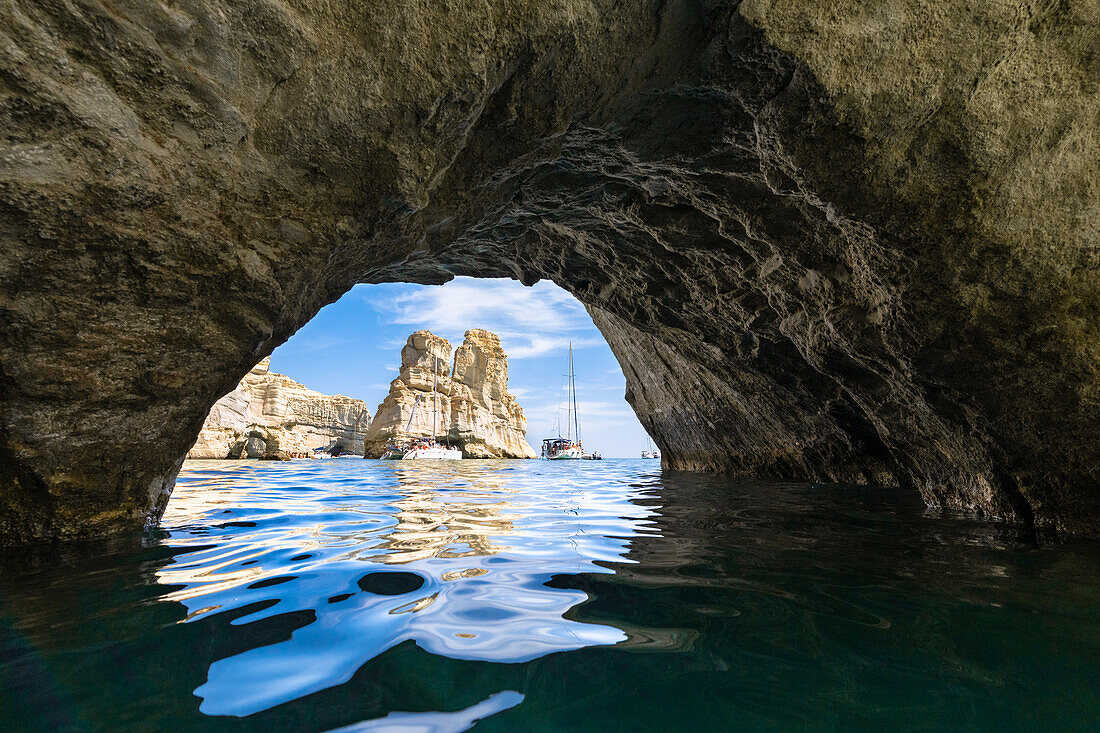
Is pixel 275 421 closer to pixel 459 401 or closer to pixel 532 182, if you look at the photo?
pixel 459 401

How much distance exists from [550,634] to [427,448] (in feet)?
112

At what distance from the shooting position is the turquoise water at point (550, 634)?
1.34 meters

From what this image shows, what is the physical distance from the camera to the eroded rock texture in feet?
6.60

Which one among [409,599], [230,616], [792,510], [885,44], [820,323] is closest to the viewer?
[230,616]

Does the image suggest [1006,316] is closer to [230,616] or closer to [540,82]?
[540,82]

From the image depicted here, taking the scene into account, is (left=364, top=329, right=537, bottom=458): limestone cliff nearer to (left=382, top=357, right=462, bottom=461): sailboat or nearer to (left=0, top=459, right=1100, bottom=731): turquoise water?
(left=382, top=357, right=462, bottom=461): sailboat

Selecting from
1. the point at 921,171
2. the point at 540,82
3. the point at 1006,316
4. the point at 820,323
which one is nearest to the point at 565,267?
the point at 820,323

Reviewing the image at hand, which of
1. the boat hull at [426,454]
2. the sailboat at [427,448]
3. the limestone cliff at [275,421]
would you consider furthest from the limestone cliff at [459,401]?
the boat hull at [426,454]

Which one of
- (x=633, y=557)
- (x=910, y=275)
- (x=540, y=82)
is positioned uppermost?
(x=540, y=82)

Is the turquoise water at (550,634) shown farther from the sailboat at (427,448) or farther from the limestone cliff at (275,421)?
the sailboat at (427,448)

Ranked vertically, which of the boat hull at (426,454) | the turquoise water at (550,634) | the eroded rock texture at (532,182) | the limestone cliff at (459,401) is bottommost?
the turquoise water at (550,634)

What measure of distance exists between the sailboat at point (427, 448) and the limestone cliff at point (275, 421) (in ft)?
24.9

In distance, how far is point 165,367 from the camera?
273 centimetres

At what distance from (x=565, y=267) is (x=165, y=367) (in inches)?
155
